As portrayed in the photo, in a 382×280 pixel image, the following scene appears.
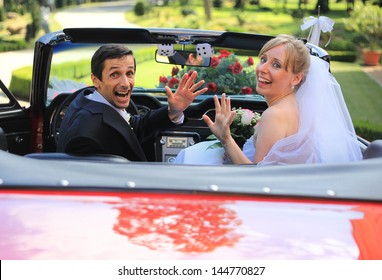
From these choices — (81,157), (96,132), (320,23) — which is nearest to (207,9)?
(320,23)

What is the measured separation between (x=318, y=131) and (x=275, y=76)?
1.05 ft

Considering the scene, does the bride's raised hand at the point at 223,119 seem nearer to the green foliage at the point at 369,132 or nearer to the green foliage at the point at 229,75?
the green foliage at the point at 229,75

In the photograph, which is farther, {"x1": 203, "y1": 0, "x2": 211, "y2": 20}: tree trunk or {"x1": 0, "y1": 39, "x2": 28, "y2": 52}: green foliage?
{"x1": 203, "y1": 0, "x2": 211, "y2": 20}: tree trunk

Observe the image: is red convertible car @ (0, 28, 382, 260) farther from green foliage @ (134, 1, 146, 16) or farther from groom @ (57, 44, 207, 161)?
green foliage @ (134, 1, 146, 16)

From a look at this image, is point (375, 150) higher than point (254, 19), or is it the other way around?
point (375, 150)

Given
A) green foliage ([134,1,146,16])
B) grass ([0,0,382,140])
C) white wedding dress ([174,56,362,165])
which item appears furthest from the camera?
green foliage ([134,1,146,16])

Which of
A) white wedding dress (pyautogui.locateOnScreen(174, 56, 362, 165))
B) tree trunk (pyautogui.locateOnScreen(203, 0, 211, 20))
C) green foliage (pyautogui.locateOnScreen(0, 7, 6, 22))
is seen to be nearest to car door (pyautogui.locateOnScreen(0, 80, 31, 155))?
white wedding dress (pyautogui.locateOnScreen(174, 56, 362, 165))

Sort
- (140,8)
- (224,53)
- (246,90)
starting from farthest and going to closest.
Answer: (140,8), (224,53), (246,90)

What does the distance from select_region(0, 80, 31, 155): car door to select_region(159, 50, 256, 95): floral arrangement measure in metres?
1.11

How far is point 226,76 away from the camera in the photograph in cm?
507

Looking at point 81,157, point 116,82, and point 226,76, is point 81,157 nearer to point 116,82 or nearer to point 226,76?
point 116,82

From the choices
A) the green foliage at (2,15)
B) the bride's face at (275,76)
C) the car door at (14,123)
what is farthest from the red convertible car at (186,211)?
the green foliage at (2,15)

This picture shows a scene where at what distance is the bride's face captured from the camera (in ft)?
9.72

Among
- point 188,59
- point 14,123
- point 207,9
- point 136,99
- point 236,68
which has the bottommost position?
point 207,9
